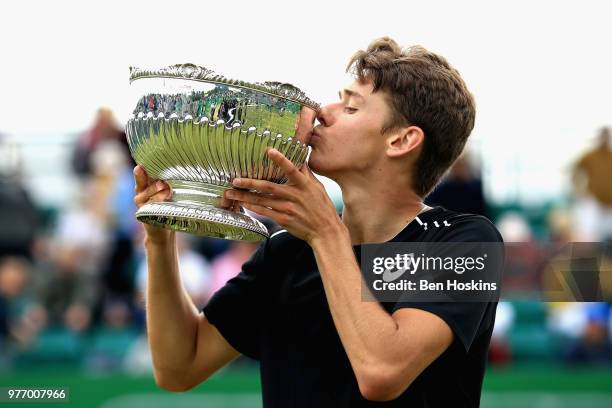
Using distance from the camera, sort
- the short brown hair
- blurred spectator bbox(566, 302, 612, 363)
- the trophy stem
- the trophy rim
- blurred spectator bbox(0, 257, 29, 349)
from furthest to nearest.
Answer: blurred spectator bbox(0, 257, 29, 349)
blurred spectator bbox(566, 302, 612, 363)
the short brown hair
the trophy stem
the trophy rim

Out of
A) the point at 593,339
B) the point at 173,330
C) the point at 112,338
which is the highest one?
the point at 173,330

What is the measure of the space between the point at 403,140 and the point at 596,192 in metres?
5.63

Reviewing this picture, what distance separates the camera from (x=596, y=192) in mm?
7824

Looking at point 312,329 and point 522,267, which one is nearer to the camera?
point 312,329

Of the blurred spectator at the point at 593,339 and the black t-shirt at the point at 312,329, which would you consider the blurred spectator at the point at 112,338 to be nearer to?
the blurred spectator at the point at 593,339

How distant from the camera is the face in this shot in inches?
96.4

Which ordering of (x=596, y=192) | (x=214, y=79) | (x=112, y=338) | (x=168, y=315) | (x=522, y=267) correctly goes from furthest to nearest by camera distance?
(x=596, y=192) → (x=112, y=338) → (x=522, y=267) → (x=168, y=315) → (x=214, y=79)

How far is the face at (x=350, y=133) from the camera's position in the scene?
245cm

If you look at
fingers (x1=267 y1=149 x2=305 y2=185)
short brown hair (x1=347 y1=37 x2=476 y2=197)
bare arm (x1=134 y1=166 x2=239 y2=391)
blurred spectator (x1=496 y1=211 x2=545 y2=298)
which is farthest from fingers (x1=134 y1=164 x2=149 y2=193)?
blurred spectator (x1=496 y1=211 x2=545 y2=298)

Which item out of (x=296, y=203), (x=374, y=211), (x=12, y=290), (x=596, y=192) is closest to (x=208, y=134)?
(x=296, y=203)

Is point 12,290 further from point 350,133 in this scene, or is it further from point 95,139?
point 350,133

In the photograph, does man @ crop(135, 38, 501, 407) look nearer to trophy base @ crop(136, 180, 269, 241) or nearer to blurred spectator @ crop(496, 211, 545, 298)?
trophy base @ crop(136, 180, 269, 241)

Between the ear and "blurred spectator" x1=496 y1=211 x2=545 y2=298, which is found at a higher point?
the ear

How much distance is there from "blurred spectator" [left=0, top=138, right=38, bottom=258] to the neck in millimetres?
5184
